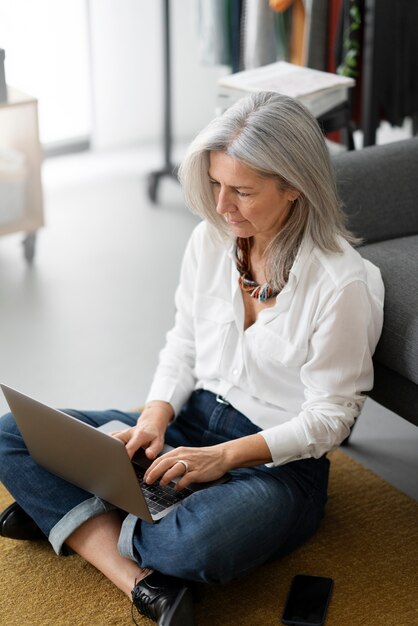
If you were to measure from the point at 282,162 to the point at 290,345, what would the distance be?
0.31m

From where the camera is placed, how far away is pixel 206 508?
154 cm

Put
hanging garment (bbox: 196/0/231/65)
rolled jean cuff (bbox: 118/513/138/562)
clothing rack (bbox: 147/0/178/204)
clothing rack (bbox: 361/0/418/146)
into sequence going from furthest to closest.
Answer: clothing rack (bbox: 147/0/178/204) < hanging garment (bbox: 196/0/231/65) < clothing rack (bbox: 361/0/418/146) < rolled jean cuff (bbox: 118/513/138/562)

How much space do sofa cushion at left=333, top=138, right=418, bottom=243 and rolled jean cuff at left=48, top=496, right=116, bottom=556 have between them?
2.45ft

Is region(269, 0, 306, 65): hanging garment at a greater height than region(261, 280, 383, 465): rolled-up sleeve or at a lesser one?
greater

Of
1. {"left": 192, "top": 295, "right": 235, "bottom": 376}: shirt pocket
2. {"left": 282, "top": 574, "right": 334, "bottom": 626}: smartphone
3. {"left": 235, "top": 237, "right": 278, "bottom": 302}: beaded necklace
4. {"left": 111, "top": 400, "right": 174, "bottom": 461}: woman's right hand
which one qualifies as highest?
{"left": 235, "top": 237, "right": 278, "bottom": 302}: beaded necklace

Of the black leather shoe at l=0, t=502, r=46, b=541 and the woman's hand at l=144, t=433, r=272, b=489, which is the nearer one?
the woman's hand at l=144, t=433, r=272, b=489

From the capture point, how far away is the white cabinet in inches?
106

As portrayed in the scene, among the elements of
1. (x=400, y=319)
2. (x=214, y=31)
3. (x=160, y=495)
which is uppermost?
(x=214, y=31)

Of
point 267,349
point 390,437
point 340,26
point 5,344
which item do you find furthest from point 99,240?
point 267,349

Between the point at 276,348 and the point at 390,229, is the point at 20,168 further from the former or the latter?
the point at 276,348

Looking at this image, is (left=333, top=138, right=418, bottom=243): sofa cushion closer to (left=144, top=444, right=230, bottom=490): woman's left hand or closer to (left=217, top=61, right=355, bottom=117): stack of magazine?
(left=217, top=61, right=355, bottom=117): stack of magazine

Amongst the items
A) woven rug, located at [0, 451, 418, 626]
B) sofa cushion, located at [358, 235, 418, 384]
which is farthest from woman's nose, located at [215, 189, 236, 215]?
woven rug, located at [0, 451, 418, 626]

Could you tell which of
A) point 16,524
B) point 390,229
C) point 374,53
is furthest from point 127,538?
point 374,53

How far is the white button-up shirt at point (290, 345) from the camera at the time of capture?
1.58m
